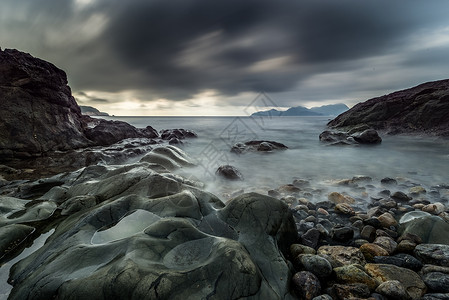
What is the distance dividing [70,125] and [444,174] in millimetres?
19667

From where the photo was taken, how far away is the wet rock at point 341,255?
9.84 ft

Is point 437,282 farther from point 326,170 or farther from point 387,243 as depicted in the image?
point 326,170

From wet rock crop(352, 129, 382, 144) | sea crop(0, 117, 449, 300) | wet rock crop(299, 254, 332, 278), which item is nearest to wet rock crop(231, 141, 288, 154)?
sea crop(0, 117, 449, 300)

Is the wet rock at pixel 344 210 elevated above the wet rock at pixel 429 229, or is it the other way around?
the wet rock at pixel 429 229

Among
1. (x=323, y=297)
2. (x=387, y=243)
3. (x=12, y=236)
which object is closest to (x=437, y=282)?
(x=387, y=243)

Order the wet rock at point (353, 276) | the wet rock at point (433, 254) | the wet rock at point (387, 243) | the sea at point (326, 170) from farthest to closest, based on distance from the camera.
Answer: the sea at point (326, 170) → the wet rock at point (387, 243) → the wet rock at point (433, 254) → the wet rock at point (353, 276)

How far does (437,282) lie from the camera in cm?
251

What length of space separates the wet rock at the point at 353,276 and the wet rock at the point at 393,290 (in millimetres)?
95

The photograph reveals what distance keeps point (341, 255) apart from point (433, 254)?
1149 mm

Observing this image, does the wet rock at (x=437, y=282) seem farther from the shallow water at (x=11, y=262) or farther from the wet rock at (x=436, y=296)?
the shallow water at (x=11, y=262)

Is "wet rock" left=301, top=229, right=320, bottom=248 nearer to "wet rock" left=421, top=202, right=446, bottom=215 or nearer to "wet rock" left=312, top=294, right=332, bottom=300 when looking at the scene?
"wet rock" left=312, top=294, right=332, bottom=300

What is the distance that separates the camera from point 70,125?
14258 millimetres

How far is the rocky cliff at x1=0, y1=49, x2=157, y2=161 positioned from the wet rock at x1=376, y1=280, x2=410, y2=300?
46.2 ft

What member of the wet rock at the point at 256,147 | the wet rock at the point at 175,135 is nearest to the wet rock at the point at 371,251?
the wet rock at the point at 256,147
